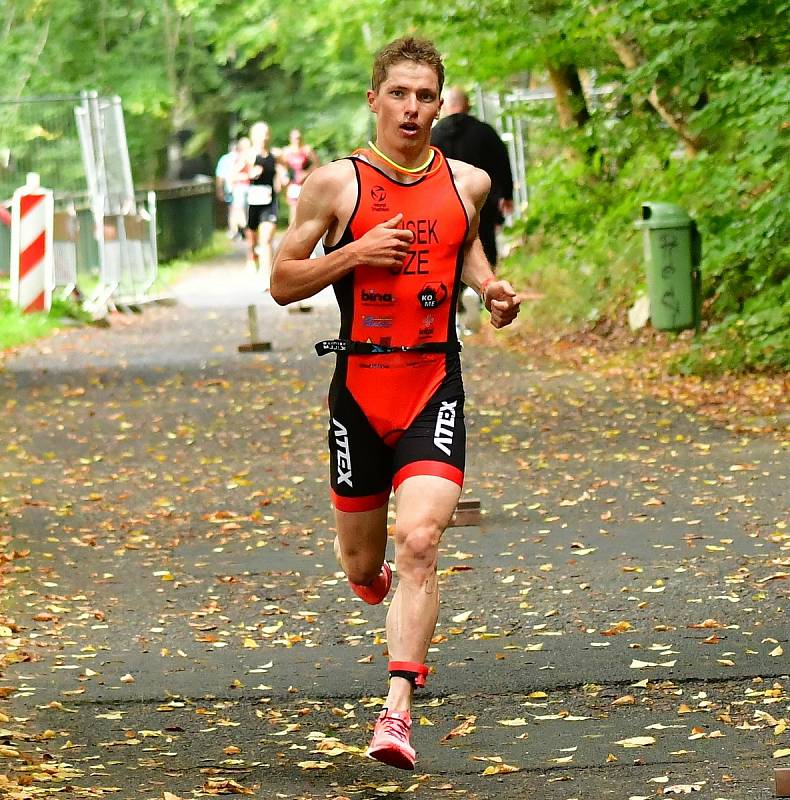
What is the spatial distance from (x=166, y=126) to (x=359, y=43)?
12.1 m

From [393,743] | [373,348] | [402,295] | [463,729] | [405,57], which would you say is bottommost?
[463,729]

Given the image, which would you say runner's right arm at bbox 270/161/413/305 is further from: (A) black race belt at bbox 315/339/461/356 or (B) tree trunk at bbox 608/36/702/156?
(B) tree trunk at bbox 608/36/702/156

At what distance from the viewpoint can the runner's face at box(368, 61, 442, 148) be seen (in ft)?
19.2

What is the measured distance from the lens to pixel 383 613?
8133 millimetres

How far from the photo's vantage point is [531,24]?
18.6 m

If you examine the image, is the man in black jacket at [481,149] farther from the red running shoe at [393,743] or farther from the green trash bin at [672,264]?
the red running shoe at [393,743]

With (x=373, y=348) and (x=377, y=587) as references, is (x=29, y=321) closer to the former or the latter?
(x=377, y=587)

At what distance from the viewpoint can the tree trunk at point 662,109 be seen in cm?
1839

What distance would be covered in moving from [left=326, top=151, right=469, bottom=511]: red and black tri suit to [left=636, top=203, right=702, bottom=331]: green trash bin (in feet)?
32.1

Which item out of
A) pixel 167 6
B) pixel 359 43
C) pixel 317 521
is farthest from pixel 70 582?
pixel 167 6

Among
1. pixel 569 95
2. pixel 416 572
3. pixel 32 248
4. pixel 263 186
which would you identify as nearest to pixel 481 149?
pixel 569 95

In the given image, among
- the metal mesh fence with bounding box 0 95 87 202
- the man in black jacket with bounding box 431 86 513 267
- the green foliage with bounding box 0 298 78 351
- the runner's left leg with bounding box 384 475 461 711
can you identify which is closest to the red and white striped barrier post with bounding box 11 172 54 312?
the green foliage with bounding box 0 298 78 351

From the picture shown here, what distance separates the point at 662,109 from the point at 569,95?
2.08 metres

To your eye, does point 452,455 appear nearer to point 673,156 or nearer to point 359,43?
point 673,156
